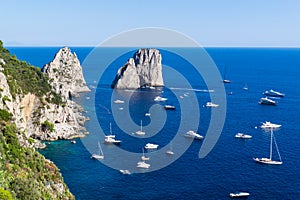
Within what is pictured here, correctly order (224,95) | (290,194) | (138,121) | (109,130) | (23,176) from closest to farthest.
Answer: (23,176) → (290,194) → (109,130) → (138,121) → (224,95)

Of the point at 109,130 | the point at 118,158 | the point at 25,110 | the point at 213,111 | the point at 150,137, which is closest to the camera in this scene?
the point at 118,158

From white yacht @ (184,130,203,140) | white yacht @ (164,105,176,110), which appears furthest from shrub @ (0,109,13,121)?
white yacht @ (164,105,176,110)

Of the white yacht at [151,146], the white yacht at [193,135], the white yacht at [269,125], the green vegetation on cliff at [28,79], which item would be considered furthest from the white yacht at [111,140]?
the white yacht at [269,125]

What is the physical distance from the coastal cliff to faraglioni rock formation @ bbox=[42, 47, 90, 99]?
26444mm

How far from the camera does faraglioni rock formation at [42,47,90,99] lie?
149m

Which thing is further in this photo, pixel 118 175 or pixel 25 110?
pixel 25 110

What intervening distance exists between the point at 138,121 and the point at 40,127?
113 feet

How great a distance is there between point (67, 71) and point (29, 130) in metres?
70.7

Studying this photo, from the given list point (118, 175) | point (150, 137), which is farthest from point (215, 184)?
point (150, 137)

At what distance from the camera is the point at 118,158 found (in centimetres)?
7962

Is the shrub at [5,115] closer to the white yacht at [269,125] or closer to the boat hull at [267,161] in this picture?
the boat hull at [267,161]

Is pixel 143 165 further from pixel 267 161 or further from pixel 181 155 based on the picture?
pixel 267 161

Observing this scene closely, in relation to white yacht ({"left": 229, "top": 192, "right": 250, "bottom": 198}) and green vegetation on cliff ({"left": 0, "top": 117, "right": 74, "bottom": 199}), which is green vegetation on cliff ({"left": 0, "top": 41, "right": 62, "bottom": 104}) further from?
white yacht ({"left": 229, "top": 192, "right": 250, "bottom": 198})

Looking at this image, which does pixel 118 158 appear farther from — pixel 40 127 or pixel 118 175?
pixel 40 127
